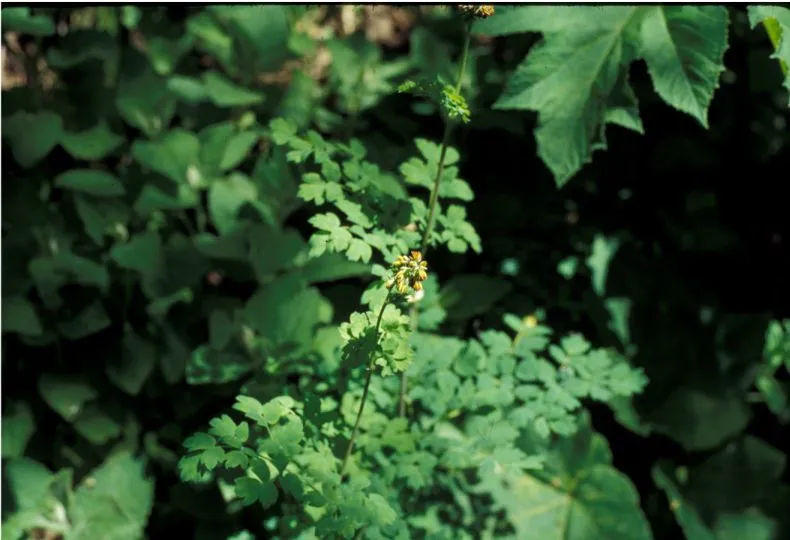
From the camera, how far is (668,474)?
6.46 feet

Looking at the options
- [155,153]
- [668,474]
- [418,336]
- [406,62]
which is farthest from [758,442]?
[155,153]

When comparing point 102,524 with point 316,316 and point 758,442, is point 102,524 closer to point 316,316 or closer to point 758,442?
point 316,316

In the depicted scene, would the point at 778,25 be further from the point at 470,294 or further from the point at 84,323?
the point at 84,323

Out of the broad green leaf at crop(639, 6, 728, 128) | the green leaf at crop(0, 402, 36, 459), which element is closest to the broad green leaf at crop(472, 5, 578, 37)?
the broad green leaf at crop(639, 6, 728, 128)

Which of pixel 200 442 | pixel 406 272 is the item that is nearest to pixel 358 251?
pixel 406 272

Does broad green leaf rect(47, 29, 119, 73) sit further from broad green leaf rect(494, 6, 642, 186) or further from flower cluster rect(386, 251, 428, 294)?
flower cluster rect(386, 251, 428, 294)

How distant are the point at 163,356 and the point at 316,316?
0.42m

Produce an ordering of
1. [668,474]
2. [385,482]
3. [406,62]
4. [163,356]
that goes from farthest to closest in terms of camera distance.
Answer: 1. [406,62]
2. [668,474]
3. [163,356]
4. [385,482]

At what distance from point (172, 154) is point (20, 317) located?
49 centimetres

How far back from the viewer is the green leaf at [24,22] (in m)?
1.81

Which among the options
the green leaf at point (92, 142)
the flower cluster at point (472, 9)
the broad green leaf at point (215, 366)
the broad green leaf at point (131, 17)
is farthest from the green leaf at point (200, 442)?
the broad green leaf at point (131, 17)

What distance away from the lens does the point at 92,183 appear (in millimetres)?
1863

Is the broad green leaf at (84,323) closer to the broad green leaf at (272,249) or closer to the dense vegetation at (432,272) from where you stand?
the dense vegetation at (432,272)

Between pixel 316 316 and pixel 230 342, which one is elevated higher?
pixel 316 316
